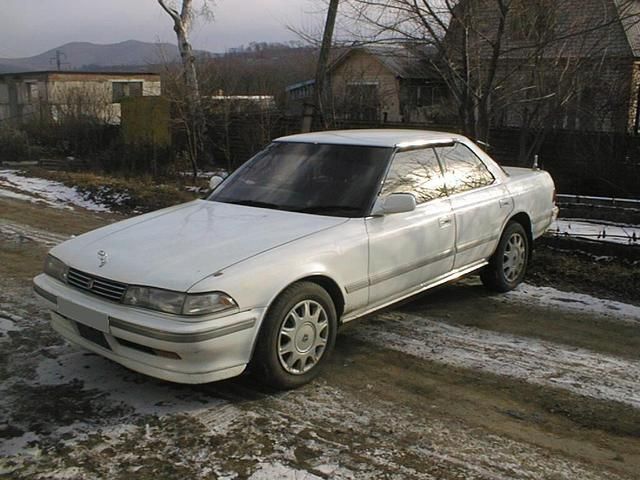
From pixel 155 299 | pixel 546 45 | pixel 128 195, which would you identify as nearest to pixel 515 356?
pixel 155 299

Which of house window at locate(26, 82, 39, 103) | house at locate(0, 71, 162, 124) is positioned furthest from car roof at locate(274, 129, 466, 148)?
house window at locate(26, 82, 39, 103)

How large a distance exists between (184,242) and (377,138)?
1978 millimetres

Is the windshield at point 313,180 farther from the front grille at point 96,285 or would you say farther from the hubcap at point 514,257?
the hubcap at point 514,257

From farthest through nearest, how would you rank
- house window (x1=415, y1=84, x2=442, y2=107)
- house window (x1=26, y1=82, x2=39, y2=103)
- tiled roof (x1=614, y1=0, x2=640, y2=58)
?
house window (x1=26, y1=82, x2=39, y2=103) → house window (x1=415, y1=84, x2=442, y2=107) → tiled roof (x1=614, y1=0, x2=640, y2=58)

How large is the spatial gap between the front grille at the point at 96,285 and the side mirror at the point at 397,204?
5.98 feet

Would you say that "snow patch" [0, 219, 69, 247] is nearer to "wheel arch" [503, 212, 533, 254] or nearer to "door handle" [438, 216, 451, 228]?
"door handle" [438, 216, 451, 228]

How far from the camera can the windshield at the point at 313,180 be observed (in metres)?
4.68

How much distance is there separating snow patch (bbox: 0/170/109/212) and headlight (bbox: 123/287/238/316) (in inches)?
304

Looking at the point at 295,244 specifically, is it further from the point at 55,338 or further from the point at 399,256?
the point at 55,338

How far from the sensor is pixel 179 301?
3.54 metres

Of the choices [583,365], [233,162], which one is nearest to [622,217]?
Answer: [583,365]

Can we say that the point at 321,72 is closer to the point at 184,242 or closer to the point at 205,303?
the point at 184,242

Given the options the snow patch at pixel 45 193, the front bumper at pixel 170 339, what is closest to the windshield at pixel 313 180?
the front bumper at pixel 170 339

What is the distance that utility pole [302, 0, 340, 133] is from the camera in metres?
11.5
